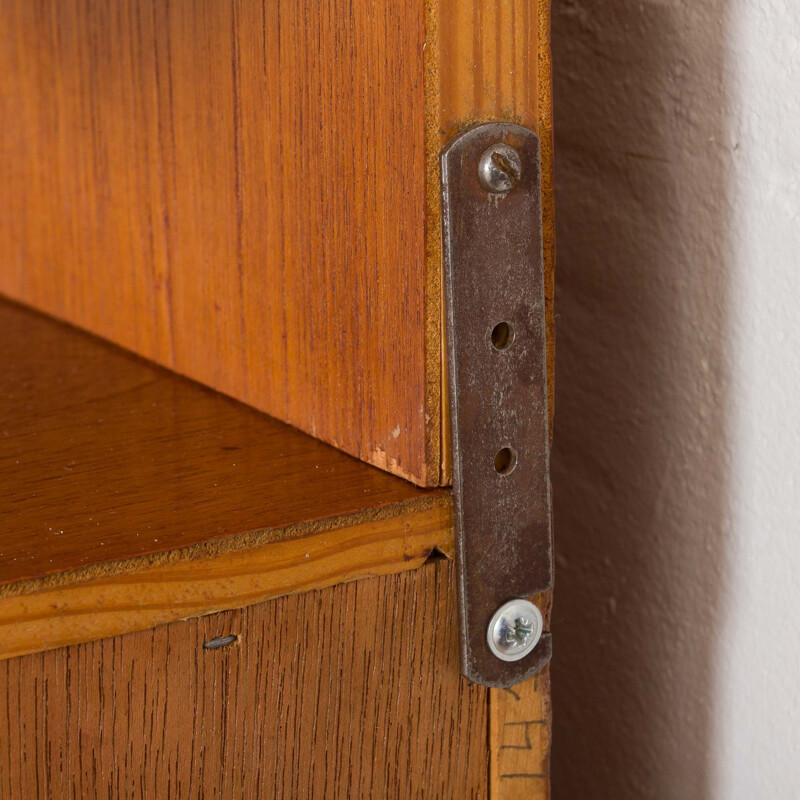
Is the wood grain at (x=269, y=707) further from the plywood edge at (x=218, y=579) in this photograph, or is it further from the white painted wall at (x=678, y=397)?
the white painted wall at (x=678, y=397)

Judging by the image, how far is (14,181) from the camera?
0.81 meters

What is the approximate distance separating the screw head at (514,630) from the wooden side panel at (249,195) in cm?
6

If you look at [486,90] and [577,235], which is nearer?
[486,90]

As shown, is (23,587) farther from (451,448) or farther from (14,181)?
(14,181)

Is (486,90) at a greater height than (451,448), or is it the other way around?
(486,90)

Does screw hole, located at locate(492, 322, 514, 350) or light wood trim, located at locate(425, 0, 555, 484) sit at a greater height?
light wood trim, located at locate(425, 0, 555, 484)

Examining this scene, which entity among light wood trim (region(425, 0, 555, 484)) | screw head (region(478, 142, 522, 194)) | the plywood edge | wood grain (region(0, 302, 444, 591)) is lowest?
the plywood edge

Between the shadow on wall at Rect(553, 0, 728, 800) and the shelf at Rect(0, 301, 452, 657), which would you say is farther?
the shadow on wall at Rect(553, 0, 728, 800)

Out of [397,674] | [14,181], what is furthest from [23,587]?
[14,181]

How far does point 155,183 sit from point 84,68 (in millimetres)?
140

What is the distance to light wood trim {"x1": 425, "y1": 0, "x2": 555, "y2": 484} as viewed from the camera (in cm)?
36

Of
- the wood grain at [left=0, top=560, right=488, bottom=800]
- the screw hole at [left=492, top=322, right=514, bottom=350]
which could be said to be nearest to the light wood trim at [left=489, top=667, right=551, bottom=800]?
the wood grain at [left=0, top=560, right=488, bottom=800]

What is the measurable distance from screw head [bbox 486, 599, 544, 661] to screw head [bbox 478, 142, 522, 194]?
0.16 metres

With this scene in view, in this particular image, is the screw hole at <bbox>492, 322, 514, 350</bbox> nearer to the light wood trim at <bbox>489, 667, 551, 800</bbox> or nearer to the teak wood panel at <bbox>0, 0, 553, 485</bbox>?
the teak wood panel at <bbox>0, 0, 553, 485</bbox>
